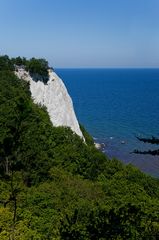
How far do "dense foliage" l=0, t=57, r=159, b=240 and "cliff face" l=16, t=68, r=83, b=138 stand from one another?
465 centimetres

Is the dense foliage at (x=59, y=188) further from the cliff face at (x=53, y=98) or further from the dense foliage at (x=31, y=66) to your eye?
the dense foliage at (x=31, y=66)

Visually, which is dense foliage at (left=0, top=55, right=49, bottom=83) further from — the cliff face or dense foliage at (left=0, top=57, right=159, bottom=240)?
dense foliage at (left=0, top=57, right=159, bottom=240)

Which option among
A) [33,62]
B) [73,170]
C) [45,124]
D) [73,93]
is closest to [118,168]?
[73,170]

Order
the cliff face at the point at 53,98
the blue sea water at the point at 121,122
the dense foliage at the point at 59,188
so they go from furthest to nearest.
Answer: the blue sea water at the point at 121,122, the cliff face at the point at 53,98, the dense foliage at the point at 59,188

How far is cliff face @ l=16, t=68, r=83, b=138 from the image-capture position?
7056cm

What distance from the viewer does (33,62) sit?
70562 mm

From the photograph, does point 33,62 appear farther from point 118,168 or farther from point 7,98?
point 118,168

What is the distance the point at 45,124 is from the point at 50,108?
1520 cm

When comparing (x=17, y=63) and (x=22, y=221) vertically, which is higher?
(x=17, y=63)

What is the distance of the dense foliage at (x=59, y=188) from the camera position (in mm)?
24234

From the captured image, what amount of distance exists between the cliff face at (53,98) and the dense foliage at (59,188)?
4650mm

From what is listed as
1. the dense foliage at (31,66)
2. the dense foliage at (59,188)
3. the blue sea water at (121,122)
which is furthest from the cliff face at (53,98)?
the blue sea water at (121,122)

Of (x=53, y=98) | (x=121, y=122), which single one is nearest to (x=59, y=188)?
(x=53, y=98)

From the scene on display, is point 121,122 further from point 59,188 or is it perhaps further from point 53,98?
point 59,188
